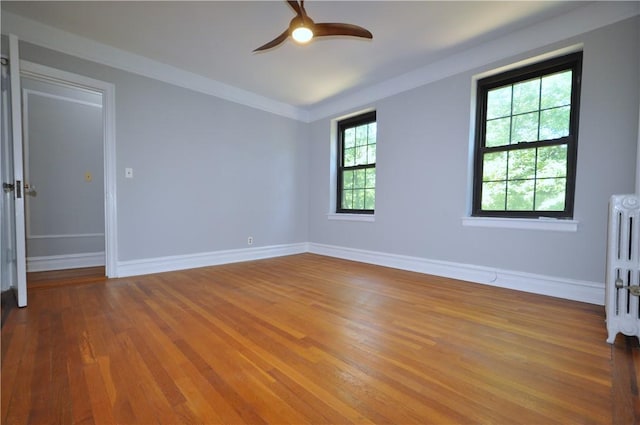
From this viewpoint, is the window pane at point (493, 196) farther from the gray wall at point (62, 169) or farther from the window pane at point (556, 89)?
the gray wall at point (62, 169)

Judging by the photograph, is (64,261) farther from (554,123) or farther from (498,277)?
(554,123)

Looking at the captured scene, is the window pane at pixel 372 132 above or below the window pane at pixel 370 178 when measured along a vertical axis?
above

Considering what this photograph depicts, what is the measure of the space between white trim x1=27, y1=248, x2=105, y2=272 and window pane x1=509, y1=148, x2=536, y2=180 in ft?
17.8

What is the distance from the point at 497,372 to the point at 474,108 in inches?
108

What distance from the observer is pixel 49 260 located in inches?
143

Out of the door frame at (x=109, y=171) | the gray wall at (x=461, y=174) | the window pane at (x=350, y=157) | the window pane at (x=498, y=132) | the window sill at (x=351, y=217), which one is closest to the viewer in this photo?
the gray wall at (x=461, y=174)

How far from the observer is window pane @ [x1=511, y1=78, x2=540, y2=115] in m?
2.79

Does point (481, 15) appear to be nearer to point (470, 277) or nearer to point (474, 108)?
point (474, 108)

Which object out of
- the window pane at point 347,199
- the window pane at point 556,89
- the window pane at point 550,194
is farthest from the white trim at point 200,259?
the window pane at point 556,89

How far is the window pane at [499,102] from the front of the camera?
2971 mm

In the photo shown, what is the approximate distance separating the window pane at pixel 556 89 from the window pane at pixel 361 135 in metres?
2.22

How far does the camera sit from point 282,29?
2711mm

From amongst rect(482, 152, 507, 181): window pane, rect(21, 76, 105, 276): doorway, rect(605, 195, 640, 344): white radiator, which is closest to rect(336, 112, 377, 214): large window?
rect(482, 152, 507, 181): window pane

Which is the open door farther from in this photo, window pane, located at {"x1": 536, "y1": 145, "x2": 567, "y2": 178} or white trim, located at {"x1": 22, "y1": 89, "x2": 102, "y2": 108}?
window pane, located at {"x1": 536, "y1": 145, "x2": 567, "y2": 178}
